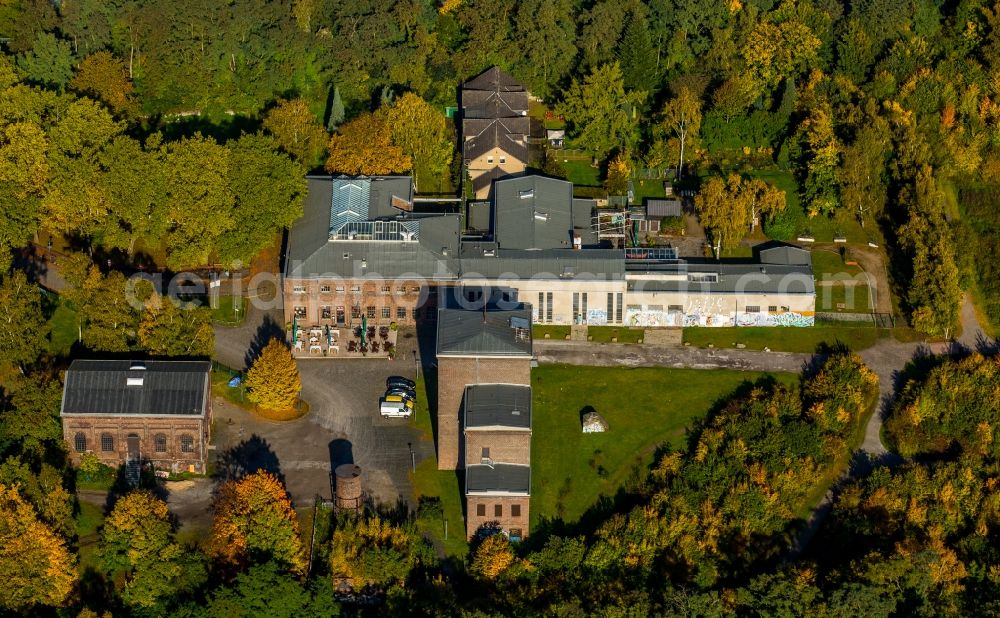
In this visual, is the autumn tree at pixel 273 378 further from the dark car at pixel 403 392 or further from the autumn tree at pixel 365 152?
the autumn tree at pixel 365 152

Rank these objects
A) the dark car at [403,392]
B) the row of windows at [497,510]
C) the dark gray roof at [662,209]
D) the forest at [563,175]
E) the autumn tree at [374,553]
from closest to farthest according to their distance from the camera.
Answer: the forest at [563,175] → the autumn tree at [374,553] → the row of windows at [497,510] → the dark car at [403,392] → the dark gray roof at [662,209]

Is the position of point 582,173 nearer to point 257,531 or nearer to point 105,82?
point 105,82

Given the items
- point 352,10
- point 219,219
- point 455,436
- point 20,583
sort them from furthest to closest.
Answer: point 352,10 < point 219,219 < point 455,436 < point 20,583

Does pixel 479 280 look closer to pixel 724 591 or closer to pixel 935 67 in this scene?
pixel 724 591

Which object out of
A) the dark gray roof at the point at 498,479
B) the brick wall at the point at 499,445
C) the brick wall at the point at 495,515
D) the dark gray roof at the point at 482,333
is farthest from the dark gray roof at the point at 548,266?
the brick wall at the point at 495,515

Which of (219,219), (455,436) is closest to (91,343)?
(219,219)

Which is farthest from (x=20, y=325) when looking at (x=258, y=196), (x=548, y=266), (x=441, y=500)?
(x=548, y=266)
